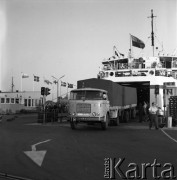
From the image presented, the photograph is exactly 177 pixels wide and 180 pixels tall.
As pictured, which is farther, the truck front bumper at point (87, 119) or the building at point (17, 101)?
the building at point (17, 101)

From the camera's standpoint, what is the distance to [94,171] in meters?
7.95

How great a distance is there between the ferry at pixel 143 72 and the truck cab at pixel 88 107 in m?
12.9

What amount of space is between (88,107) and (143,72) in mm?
17420

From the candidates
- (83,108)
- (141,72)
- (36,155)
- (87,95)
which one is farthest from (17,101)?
(36,155)

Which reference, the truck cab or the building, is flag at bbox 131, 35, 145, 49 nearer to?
Answer: the building

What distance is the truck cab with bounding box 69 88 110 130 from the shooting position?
Result: 19219mm

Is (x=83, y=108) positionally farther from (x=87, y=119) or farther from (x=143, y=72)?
(x=143, y=72)

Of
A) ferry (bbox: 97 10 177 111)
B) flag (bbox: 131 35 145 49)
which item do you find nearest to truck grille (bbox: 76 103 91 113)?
ferry (bbox: 97 10 177 111)

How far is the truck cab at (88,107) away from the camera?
19.2 m

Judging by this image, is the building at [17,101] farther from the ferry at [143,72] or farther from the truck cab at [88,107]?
the truck cab at [88,107]

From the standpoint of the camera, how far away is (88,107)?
19.3 m

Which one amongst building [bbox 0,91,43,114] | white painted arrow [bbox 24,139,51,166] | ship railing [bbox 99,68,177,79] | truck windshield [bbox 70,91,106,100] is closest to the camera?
white painted arrow [bbox 24,139,51,166]

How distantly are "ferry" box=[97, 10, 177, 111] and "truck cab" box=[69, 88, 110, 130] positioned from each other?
1290cm

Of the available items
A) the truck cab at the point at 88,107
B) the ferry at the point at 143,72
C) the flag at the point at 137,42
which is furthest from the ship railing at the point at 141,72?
the truck cab at the point at 88,107
